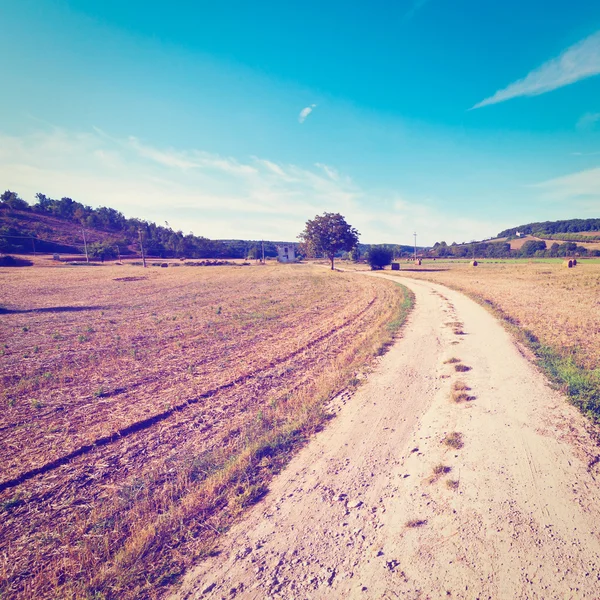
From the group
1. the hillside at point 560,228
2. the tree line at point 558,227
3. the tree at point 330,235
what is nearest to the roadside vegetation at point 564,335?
the tree at point 330,235

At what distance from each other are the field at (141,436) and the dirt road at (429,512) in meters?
0.62

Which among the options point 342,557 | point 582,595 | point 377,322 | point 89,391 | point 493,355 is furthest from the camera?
point 377,322

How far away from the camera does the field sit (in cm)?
367

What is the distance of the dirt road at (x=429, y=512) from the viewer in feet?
10.6

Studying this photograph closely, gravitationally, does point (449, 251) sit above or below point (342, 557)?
above

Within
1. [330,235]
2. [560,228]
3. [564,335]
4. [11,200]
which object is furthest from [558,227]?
[11,200]

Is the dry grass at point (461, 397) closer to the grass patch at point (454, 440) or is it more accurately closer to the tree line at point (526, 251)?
the grass patch at point (454, 440)

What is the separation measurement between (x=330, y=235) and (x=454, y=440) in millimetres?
58978

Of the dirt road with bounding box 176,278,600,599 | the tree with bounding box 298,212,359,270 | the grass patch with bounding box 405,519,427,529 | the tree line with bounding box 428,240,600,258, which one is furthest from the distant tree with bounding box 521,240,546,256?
the grass patch with bounding box 405,519,427,529

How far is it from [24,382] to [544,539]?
1219 centimetres

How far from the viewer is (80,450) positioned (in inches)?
224

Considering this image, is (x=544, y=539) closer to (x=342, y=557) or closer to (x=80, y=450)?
(x=342, y=557)

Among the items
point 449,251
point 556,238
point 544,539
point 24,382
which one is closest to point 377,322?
point 544,539

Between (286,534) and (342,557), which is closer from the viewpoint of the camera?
(342,557)
